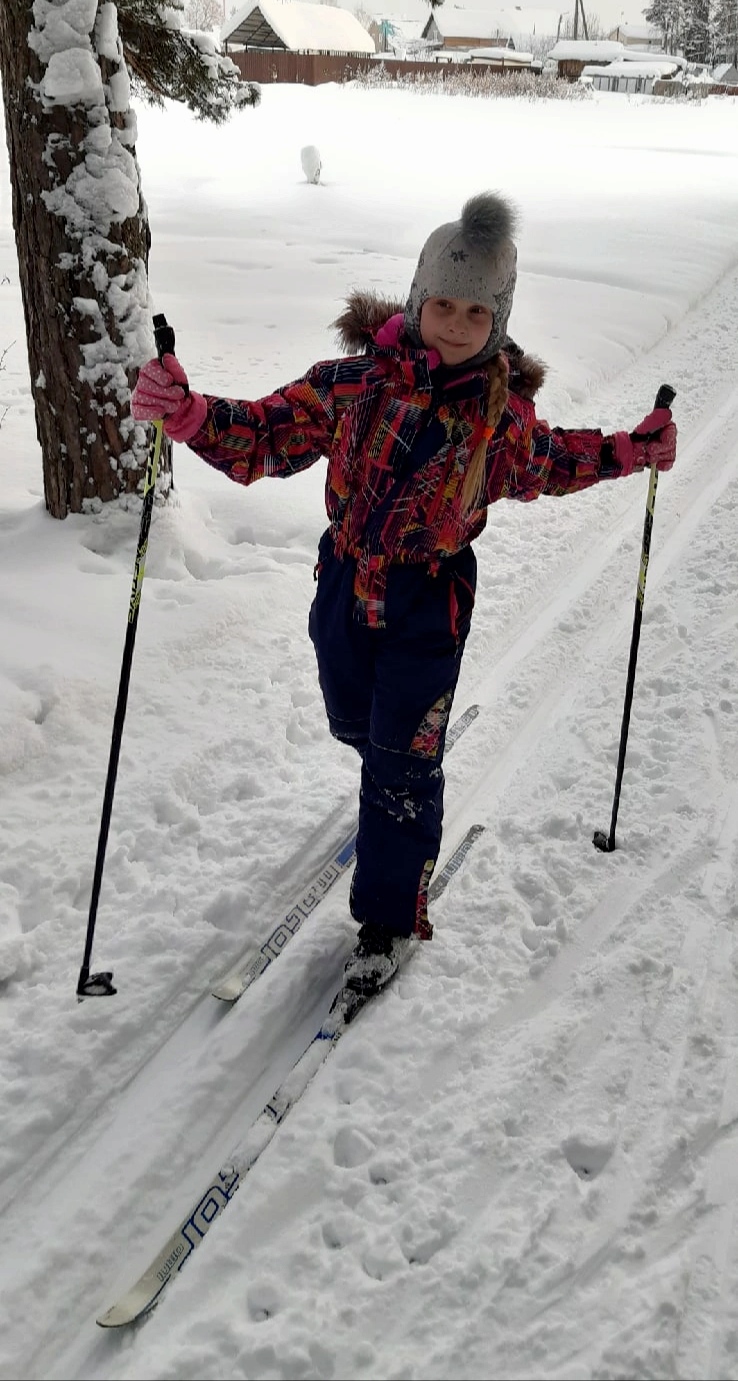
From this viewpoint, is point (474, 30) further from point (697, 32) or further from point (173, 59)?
point (173, 59)

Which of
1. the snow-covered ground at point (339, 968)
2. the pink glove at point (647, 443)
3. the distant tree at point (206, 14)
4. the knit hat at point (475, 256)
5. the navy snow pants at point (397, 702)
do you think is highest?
the distant tree at point (206, 14)

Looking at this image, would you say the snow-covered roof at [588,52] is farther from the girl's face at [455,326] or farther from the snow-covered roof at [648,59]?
the girl's face at [455,326]

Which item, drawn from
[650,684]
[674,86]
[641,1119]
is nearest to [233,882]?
[641,1119]

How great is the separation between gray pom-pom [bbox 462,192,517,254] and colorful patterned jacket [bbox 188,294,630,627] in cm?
26

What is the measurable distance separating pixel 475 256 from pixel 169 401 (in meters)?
0.76

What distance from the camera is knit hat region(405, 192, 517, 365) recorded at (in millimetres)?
2068

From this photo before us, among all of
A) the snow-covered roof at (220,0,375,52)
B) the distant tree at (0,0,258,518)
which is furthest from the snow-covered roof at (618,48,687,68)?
the distant tree at (0,0,258,518)

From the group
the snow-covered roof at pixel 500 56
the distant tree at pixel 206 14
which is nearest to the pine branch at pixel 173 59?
the distant tree at pixel 206 14

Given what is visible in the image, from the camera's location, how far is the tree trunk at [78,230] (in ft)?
12.2

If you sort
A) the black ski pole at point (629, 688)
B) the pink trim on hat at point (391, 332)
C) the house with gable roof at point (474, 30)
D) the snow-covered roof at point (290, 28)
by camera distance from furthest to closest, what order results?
the house with gable roof at point (474, 30)
the snow-covered roof at point (290, 28)
the black ski pole at point (629, 688)
the pink trim on hat at point (391, 332)

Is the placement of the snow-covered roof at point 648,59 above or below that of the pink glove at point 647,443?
above

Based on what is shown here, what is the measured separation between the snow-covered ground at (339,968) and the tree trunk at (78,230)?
45 cm

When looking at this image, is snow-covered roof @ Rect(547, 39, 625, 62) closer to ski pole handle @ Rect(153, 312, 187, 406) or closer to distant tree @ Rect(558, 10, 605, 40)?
distant tree @ Rect(558, 10, 605, 40)

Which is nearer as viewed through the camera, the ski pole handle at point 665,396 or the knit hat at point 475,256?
the knit hat at point 475,256
